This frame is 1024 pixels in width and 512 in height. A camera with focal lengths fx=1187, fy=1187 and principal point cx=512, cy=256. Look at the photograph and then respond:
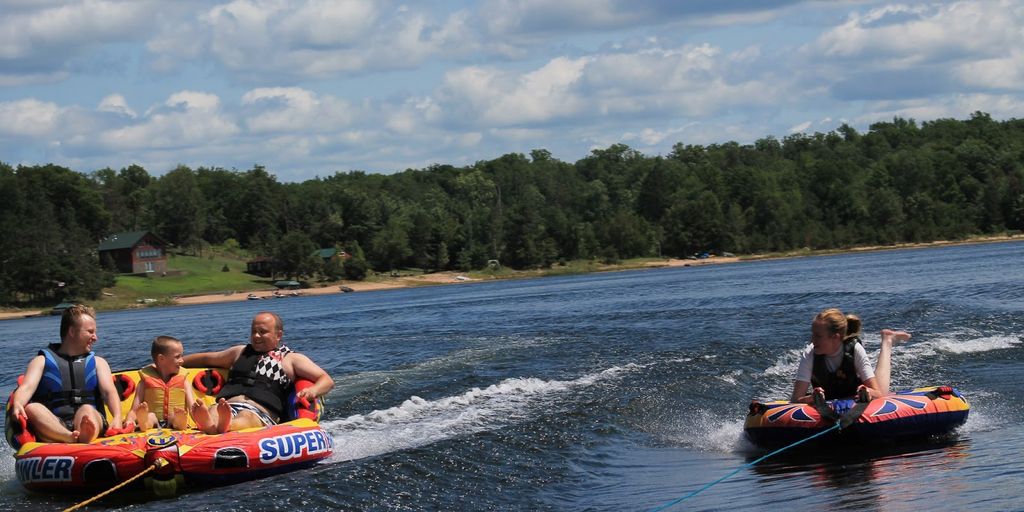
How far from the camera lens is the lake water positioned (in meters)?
10.2

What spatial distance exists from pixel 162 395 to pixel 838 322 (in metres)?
6.82

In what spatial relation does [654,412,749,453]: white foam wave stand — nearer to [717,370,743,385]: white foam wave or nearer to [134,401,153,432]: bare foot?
[717,370,743,385]: white foam wave

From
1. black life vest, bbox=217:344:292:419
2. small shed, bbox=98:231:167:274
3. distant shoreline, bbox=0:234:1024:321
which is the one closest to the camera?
black life vest, bbox=217:344:292:419

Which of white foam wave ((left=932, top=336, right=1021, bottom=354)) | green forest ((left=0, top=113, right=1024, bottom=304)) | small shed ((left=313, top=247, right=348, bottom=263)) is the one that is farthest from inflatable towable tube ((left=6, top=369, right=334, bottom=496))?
small shed ((left=313, top=247, right=348, bottom=263))

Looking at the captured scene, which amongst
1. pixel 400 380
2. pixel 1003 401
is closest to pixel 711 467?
pixel 1003 401

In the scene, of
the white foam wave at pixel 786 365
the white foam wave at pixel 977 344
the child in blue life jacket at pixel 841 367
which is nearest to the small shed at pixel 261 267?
the white foam wave at pixel 786 365

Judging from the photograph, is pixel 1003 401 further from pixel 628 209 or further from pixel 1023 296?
A: pixel 628 209

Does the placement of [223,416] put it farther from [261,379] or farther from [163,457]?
[261,379]

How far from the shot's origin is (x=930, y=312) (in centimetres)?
2720

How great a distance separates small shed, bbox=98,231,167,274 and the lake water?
72.0 m

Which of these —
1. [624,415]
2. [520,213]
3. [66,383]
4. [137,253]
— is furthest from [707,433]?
[520,213]

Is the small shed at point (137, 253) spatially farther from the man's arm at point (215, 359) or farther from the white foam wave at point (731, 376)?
the man's arm at point (215, 359)

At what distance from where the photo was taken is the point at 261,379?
480 inches

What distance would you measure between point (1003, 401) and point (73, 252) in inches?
3384
